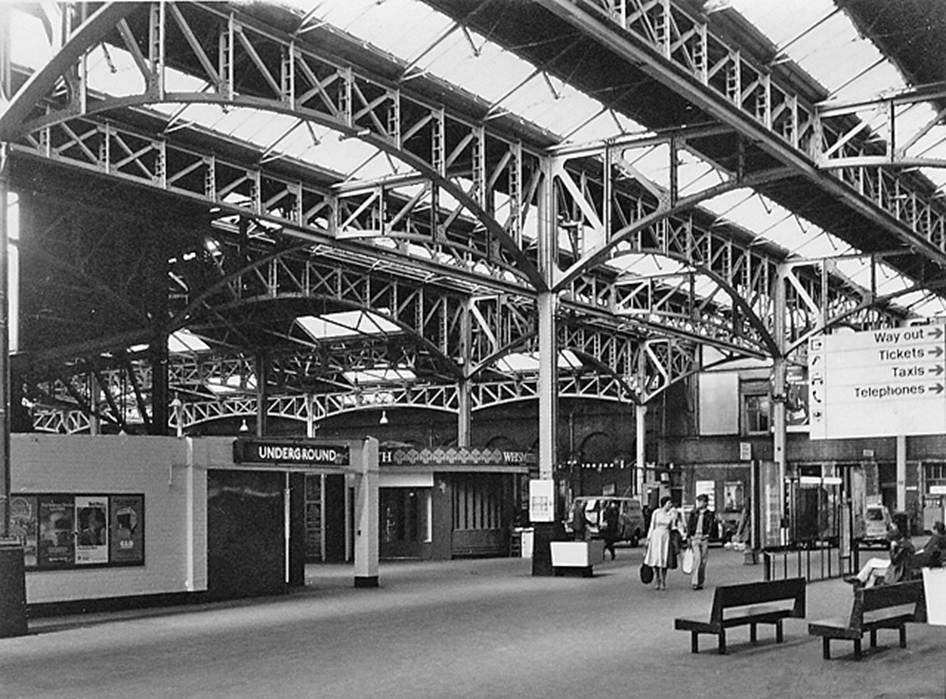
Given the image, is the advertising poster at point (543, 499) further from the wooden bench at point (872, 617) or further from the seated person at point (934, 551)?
the wooden bench at point (872, 617)

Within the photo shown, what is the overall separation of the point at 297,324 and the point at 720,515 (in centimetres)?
1510

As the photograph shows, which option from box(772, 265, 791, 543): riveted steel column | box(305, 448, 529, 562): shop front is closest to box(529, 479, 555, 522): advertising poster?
box(305, 448, 529, 562): shop front

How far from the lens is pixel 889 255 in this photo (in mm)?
33281

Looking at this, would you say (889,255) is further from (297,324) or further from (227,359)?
(227,359)

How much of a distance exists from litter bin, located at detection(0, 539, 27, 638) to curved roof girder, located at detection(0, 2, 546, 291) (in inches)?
196

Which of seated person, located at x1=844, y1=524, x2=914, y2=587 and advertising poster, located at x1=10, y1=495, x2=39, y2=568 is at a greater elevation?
advertising poster, located at x1=10, y1=495, x2=39, y2=568

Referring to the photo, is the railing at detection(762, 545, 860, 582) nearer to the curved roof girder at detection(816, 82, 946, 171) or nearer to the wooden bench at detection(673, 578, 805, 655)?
the curved roof girder at detection(816, 82, 946, 171)

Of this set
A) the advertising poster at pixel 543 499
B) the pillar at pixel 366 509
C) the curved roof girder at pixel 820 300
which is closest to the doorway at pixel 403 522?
the advertising poster at pixel 543 499

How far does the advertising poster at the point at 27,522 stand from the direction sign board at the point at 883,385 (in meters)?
11.8

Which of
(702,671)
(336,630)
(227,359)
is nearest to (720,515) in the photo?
(227,359)

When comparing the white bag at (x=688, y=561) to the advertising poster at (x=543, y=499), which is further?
the advertising poster at (x=543, y=499)

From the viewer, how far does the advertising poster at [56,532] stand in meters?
18.1

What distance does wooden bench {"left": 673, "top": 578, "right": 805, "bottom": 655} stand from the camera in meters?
13.4

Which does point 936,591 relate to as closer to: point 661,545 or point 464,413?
point 661,545
